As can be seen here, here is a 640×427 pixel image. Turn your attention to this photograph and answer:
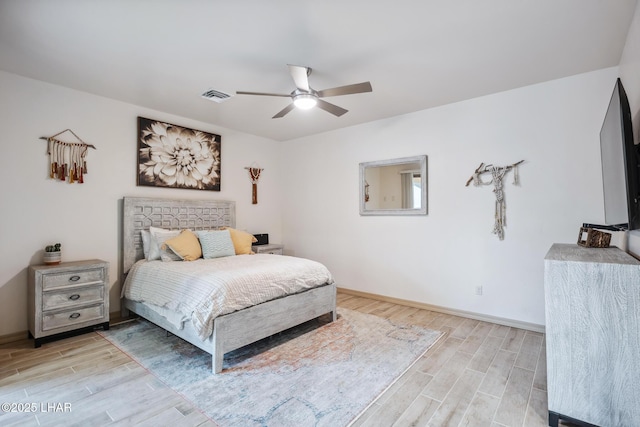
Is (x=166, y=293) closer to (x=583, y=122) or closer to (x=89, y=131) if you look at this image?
(x=89, y=131)

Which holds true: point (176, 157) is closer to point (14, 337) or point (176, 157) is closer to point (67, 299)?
point (67, 299)

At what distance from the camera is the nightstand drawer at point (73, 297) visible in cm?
295

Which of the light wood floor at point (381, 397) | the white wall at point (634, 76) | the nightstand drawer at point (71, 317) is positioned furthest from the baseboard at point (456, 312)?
the nightstand drawer at point (71, 317)

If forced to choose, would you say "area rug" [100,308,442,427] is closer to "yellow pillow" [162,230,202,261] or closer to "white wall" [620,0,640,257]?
"yellow pillow" [162,230,202,261]

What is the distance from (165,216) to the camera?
4133 millimetres

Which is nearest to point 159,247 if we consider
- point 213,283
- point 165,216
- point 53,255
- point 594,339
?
point 165,216

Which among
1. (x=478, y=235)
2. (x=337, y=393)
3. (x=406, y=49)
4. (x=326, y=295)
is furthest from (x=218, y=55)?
(x=478, y=235)

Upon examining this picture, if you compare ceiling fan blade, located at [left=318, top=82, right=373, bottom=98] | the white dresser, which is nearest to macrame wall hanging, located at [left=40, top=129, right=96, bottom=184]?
ceiling fan blade, located at [left=318, top=82, right=373, bottom=98]

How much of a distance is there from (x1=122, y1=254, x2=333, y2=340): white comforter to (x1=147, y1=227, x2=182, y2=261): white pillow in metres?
0.12

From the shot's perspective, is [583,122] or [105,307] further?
[105,307]

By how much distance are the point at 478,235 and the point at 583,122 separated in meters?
1.52

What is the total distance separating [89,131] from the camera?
357 centimetres

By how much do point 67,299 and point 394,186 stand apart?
4064 millimetres

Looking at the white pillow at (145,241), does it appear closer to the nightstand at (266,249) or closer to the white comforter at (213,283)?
the white comforter at (213,283)
